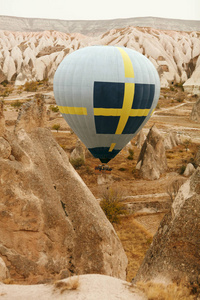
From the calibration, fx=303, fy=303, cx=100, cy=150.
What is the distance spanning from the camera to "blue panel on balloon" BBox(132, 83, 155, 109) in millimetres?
14367

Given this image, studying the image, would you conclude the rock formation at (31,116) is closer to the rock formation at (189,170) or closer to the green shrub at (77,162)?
the green shrub at (77,162)

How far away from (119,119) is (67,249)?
7718mm

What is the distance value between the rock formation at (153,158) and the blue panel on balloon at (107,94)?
6622mm

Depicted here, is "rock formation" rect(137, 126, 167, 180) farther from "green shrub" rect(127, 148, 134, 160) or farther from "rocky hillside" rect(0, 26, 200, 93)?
"rocky hillside" rect(0, 26, 200, 93)

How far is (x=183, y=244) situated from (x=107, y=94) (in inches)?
356

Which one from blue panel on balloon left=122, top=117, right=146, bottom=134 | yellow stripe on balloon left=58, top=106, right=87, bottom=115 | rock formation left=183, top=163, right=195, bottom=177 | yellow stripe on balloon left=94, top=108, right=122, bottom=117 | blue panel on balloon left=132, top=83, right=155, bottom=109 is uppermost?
blue panel on balloon left=132, top=83, right=155, bottom=109

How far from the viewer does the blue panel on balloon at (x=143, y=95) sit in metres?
14.4

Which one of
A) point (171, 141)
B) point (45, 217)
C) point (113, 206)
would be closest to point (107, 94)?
point (113, 206)

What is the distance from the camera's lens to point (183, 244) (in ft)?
20.4

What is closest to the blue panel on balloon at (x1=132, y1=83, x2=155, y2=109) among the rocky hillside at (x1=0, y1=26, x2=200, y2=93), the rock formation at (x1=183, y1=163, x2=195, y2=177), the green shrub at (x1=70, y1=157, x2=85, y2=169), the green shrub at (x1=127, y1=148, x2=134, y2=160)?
the rock formation at (x1=183, y1=163, x2=195, y2=177)

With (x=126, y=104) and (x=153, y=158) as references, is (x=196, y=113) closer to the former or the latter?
(x=153, y=158)

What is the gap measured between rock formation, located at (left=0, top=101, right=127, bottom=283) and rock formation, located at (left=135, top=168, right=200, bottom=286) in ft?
8.37

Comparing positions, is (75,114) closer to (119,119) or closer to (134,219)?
(119,119)

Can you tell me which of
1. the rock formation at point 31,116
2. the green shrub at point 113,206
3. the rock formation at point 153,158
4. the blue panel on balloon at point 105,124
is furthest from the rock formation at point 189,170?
the rock formation at point 31,116
